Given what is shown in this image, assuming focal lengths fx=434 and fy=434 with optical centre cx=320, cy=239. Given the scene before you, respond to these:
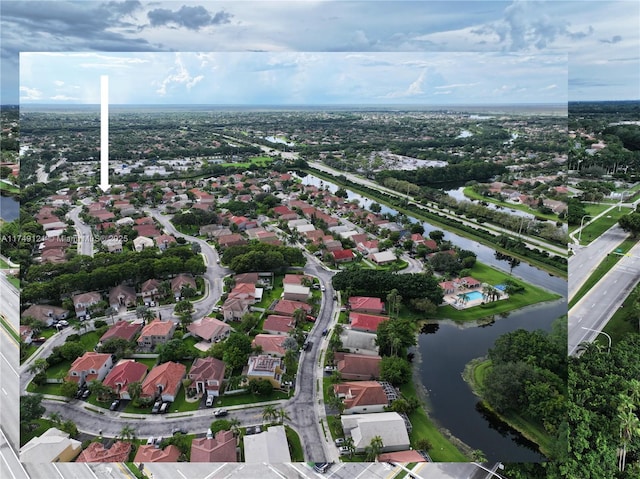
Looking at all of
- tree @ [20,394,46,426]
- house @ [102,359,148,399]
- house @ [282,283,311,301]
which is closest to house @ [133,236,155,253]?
house @ [102,359,148,399]

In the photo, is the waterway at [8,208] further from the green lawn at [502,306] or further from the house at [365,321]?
the green lawn at [502,306]

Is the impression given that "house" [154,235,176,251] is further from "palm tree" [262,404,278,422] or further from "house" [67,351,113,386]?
"palm tree" [262,404,278,422]

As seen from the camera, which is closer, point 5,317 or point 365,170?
point 5,317

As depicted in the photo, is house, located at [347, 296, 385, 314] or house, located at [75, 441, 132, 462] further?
house, located at [347, 296, 385, 314]

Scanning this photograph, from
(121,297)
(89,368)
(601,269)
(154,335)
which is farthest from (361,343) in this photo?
(601,269)

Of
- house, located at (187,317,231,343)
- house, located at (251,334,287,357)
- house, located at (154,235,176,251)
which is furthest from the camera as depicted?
house, located at (154,235,176,251)

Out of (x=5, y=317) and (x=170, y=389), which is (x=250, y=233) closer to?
(x=170, y=389)

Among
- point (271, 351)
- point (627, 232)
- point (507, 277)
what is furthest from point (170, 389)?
point (627, 232)

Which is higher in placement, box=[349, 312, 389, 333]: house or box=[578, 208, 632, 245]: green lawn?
box=[578, 208, 632, 245]: green lawn
